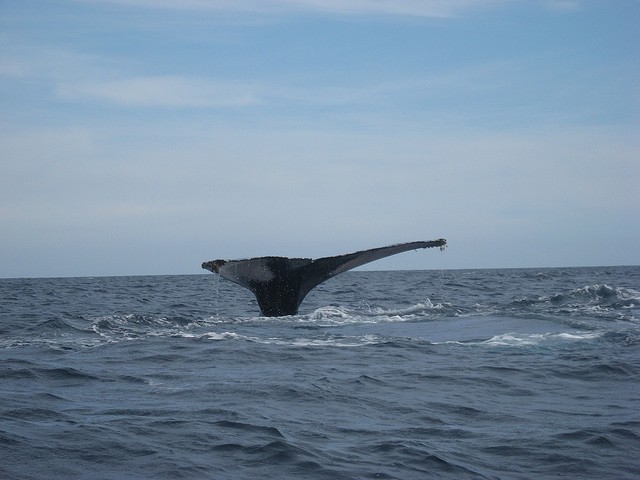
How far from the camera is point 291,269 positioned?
15125 millimetres

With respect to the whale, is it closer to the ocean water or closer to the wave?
the ocean water

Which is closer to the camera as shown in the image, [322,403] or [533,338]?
[322,403]

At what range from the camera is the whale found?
1394 cm

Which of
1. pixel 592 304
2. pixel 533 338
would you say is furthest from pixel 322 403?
pixel 592 304

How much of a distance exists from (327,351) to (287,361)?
49.3 inches

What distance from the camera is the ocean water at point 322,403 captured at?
612 centimetres

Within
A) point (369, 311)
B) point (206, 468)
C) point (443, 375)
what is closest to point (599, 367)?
point (443, 375)

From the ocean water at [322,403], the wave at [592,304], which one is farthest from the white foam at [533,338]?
the wave at [592,304]

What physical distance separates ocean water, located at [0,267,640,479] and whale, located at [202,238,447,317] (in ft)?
3.33

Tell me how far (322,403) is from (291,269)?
22.3 ft

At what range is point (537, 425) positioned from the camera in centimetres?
738

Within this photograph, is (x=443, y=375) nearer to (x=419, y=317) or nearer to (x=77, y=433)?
(x=77, y=433)

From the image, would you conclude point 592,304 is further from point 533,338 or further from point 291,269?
point 291,269

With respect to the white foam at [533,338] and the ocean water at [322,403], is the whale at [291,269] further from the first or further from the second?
the white foam at [533,338]
